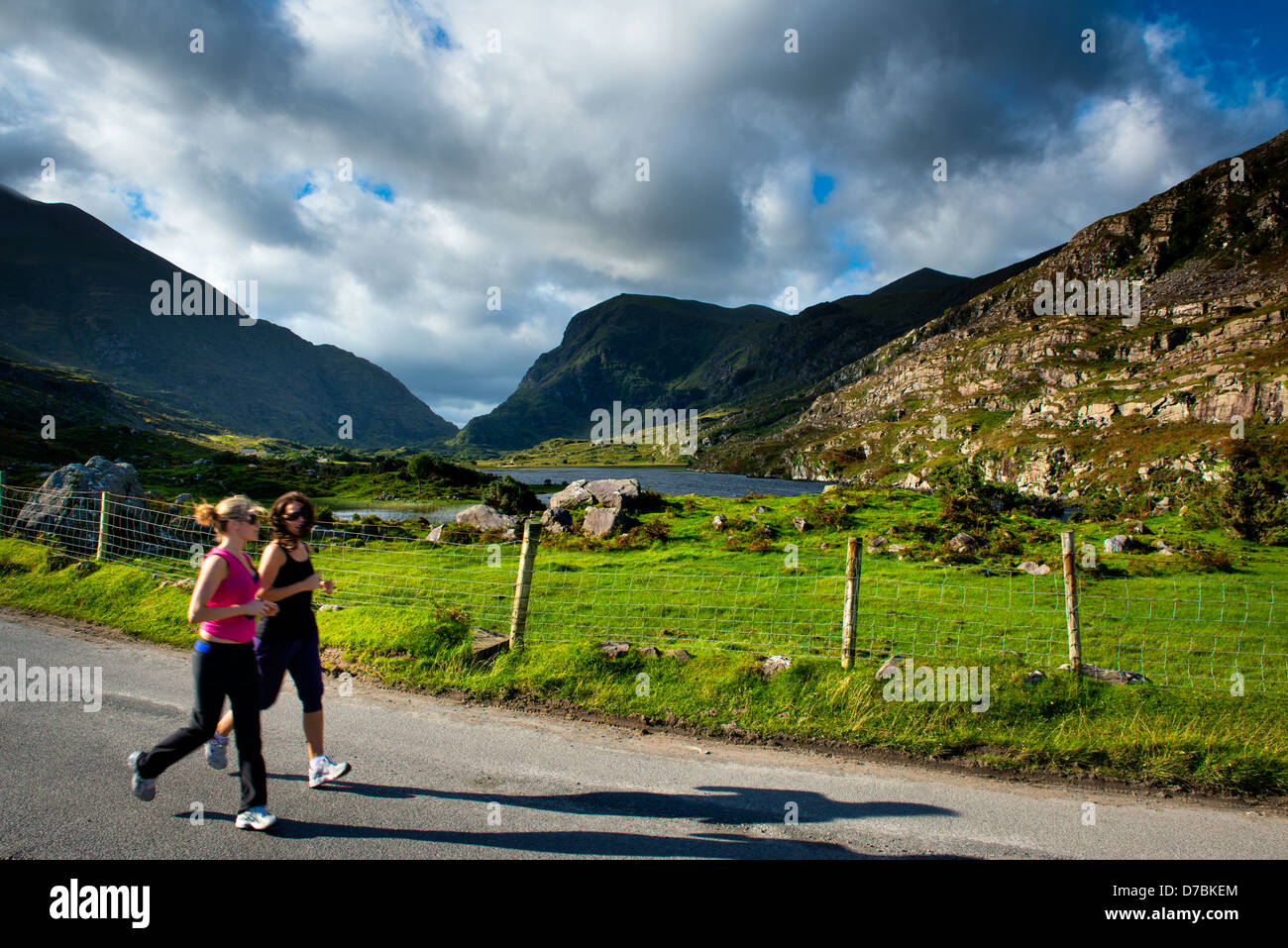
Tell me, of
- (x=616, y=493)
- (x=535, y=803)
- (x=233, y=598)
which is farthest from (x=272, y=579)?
(x=616, y=493)

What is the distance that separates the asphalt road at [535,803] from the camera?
5223mm

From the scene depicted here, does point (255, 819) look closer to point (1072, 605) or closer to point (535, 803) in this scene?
point (535, 803)

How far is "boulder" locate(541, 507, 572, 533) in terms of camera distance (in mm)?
33562

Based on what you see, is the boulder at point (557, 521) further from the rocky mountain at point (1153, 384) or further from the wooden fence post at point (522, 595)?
the rocky mountain at point (1153, 384)

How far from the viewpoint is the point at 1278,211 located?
182875mm

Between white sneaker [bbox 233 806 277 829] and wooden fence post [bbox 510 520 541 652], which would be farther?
wooden fence post [bbox 510 520 541 652]

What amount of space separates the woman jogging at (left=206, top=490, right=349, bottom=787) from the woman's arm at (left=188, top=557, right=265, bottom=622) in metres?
0.60

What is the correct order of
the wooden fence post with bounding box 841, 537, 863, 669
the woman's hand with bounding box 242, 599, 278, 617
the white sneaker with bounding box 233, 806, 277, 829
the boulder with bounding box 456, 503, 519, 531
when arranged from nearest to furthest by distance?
the white sneaker with bounding box 233, 806, 277, 829
the woman's hand with bounding box 242, 599, 278, 617
the wooden fence post with bounding box 841, 537, 863, 669
the boulder with bounding box 456, 503, 519, 531

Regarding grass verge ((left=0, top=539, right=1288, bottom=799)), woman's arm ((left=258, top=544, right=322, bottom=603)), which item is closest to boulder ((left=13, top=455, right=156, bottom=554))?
grass verge ((left=0, top=539, right=1288, bottom=799))

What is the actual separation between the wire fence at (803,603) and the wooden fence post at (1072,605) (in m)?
1.09

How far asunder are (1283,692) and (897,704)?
238 inches

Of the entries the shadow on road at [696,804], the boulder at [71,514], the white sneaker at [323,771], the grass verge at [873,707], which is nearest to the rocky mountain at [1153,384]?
the grass verge at [873,707]

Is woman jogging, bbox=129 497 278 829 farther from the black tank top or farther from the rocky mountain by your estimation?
the rocky mountain
